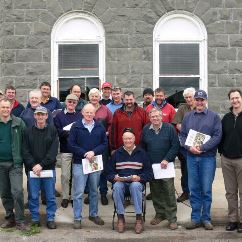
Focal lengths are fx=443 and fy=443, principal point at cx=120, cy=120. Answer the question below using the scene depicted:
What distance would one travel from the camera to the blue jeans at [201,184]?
6.77 m

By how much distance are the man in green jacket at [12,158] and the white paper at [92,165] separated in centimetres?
98

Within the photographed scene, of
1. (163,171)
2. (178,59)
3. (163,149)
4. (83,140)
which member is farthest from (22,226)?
(178,59)

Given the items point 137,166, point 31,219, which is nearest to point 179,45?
point 137,166

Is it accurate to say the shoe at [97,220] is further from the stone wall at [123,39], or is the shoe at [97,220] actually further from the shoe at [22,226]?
the stone wall at [123,39]

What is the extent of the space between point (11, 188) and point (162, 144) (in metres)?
2.43

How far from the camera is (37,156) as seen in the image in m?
6.80

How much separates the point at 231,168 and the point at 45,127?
115 inches

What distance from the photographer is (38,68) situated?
34.1 feet

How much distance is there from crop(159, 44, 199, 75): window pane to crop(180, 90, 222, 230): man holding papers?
3758 millimetres

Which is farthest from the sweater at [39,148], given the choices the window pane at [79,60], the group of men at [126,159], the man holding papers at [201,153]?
the window pane at [79,60]

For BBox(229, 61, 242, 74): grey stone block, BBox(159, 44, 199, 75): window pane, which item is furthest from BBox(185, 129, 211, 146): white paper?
BBox(229, 61, 242, 74): grey stone block

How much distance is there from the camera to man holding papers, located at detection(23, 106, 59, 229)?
673cm

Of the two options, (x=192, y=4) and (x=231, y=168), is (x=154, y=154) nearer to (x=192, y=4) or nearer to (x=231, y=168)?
(x=231, y=168)

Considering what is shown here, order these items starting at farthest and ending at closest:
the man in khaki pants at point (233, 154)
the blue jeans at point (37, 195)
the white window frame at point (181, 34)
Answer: the white window frame at point (181, 34) < the blue jeans at point (37, 195) < the man in khaki pants at point (233, 154)
